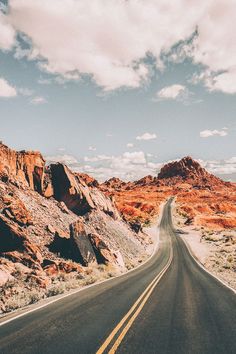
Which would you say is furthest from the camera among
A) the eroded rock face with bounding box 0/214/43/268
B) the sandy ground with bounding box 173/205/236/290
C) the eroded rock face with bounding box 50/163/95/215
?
the sandy ground with bounding box 173/205/236/290

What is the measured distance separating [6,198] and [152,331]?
1847 centimetres

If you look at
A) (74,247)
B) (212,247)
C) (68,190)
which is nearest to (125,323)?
(74,247)

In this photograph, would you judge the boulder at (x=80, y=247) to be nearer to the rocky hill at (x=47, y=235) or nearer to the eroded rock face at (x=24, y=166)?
the rocky hill at (x=47, y=235)

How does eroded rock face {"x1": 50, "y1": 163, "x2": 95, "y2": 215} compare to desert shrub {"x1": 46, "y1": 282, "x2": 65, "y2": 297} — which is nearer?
desert shrub {"x1": 46, "y1": 282, "x2": 65, "y2": 297}

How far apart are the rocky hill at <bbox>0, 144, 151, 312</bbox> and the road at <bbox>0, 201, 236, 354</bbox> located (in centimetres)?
313

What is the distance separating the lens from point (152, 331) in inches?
313

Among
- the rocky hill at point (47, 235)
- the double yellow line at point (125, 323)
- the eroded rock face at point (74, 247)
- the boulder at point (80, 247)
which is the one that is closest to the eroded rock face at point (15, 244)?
the rocky hill at point (47, 235)

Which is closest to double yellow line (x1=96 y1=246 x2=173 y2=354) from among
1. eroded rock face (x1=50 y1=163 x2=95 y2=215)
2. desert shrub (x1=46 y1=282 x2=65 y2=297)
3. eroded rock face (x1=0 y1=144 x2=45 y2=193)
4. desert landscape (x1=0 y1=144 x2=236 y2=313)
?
desert shrub (x1=46 y1=282 x2=65 y2=297)

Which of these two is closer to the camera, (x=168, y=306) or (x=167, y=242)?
(x=168, y=306)

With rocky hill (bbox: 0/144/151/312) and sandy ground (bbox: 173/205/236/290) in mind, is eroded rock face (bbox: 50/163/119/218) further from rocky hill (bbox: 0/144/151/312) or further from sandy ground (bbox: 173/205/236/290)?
sandy ground (bbox: 173/205/236/290)

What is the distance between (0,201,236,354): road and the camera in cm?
674

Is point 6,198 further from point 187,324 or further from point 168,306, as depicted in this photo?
point 187,324

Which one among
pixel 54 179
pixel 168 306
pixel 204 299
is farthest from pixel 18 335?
pixel 54 179

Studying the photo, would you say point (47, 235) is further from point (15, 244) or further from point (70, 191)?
point (70, 191)
